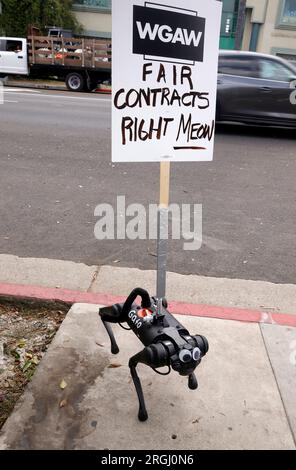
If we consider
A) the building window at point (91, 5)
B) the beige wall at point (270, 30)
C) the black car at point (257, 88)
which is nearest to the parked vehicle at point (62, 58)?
the black car at point (257, 88)

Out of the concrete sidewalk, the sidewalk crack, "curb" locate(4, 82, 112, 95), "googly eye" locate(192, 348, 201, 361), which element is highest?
"googly eye" locate(192, 348, 201, 361)

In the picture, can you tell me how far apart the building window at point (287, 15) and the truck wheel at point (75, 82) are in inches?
747

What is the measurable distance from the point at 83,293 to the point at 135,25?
197 centimetres

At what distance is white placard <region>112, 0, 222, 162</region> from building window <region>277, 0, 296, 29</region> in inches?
1287

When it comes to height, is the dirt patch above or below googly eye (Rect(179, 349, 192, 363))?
below

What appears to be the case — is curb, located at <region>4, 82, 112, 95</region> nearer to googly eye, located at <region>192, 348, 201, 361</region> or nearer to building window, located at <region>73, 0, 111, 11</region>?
building window, located at <region>73, 0, 111, 11</region>

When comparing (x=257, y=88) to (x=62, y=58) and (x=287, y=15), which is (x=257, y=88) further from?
(x=287, y=15)

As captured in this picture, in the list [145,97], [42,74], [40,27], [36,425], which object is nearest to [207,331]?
[36,425]

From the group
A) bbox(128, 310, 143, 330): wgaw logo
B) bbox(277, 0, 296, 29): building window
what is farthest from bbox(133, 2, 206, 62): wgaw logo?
bbox(277, 0, 296, 29): building window

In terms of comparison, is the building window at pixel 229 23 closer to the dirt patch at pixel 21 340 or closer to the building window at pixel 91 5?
the building window at pixel 91 5

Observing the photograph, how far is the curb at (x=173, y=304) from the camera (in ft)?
10.1

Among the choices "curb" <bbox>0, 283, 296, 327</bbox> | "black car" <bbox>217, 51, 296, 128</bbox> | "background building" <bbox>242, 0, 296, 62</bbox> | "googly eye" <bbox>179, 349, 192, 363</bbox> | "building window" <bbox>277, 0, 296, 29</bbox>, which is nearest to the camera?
"googly eye" <bbox>179, 349, 192, 363</bbox>

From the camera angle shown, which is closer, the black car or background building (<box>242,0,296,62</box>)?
the black car

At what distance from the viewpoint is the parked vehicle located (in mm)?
17859
